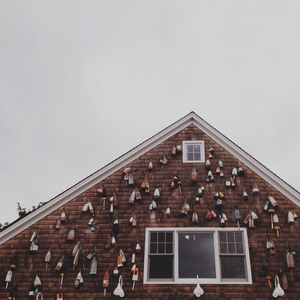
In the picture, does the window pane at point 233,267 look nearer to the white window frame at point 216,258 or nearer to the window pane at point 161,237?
the white window frame at point 216,258

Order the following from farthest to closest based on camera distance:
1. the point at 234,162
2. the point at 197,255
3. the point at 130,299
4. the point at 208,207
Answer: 1. the point at 234,162
2. the point at 208,207
3. the point at 197,255
4. the point at 130,299

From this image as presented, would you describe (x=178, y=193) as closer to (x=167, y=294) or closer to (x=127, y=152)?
(x=127, y=152)

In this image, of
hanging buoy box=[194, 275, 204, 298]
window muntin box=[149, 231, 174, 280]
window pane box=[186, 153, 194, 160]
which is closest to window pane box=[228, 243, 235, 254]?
hanging buoy box=[194, 275, 204, 298]

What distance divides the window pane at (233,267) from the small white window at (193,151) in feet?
10.5

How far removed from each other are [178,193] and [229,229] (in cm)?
181

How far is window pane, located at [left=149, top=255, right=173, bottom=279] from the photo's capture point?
32.3ft

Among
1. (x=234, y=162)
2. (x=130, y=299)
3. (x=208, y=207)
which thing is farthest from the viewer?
(x=234, y=162)

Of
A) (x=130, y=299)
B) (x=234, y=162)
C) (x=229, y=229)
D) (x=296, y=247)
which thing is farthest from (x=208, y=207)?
(x=130, y=299)

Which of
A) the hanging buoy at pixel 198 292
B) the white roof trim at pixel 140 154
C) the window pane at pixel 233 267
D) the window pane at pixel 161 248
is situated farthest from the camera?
the white roof trim at pixel 140 154

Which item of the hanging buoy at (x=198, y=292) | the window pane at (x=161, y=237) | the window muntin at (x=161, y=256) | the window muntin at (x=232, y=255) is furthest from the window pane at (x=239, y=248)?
the window pane at (x=161, y=237)

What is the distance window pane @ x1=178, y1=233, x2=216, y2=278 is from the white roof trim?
2627 millimetres

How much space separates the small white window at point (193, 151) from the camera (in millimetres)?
11844

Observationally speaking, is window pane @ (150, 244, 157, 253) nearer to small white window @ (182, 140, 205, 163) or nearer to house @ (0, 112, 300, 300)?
house @ (0, 112, 300, 300)

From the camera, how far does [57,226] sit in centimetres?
1063
